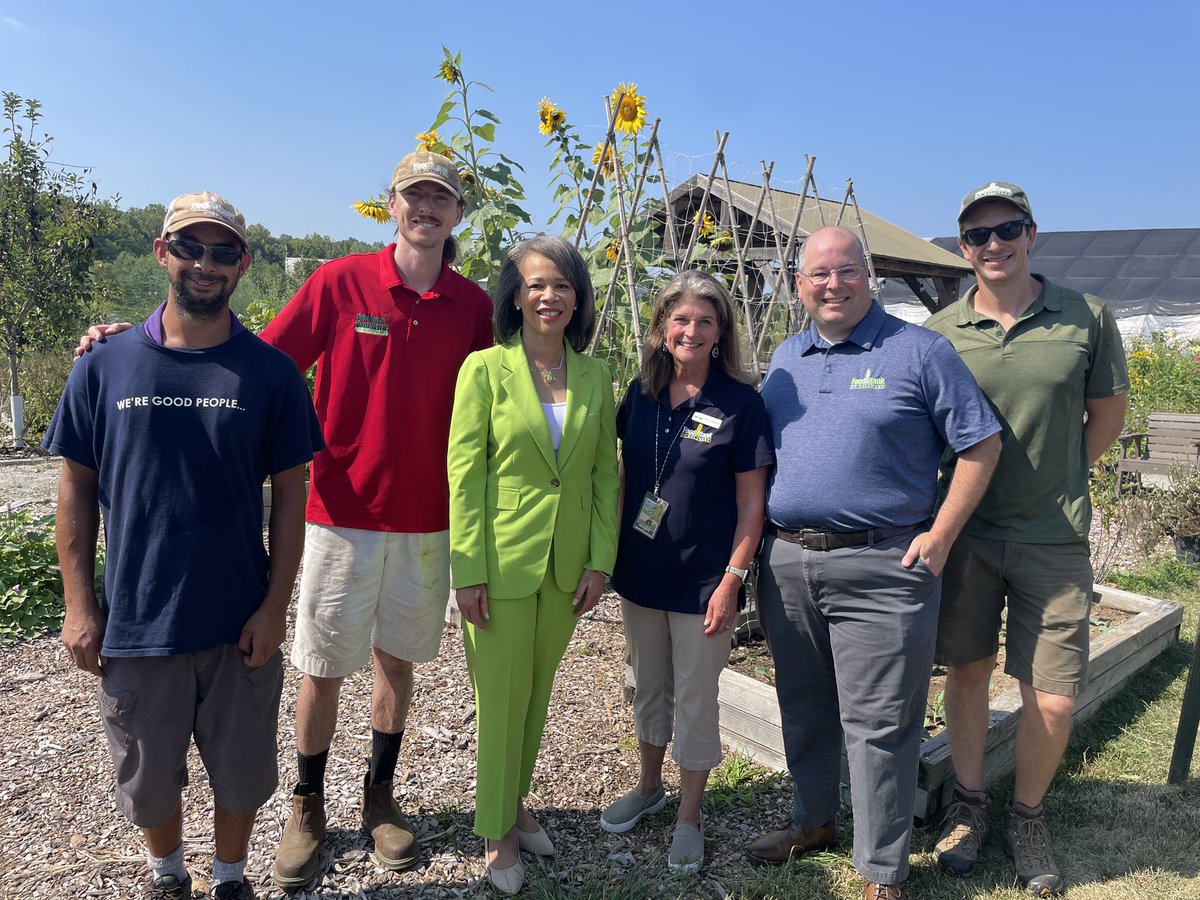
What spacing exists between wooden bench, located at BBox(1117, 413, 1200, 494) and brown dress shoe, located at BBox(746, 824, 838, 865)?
662 cm

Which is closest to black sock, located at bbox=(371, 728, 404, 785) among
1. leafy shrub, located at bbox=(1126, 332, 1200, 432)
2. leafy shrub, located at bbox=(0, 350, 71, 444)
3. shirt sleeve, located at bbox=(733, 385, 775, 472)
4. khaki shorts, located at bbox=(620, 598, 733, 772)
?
khaki shorts, located at bbox=(620, 598, 733, 772)

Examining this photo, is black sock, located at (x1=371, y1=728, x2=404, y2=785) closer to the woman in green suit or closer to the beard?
the woman in green suit

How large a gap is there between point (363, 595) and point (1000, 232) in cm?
236

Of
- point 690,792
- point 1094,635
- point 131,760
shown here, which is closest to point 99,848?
point 131,760

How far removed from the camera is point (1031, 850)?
2.71 meters

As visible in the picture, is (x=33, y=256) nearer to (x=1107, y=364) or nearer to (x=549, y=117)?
(x=549, y=117)

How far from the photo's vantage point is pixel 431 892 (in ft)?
8.30

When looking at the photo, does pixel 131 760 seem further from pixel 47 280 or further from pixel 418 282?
pixel 47 280

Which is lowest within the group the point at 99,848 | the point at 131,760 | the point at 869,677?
the point at 99,848

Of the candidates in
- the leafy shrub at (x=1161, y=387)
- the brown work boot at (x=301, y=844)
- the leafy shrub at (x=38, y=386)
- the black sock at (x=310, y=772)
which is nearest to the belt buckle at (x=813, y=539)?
the black sock at (x=310, y=772)

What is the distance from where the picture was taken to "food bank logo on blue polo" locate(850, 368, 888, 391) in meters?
2.36

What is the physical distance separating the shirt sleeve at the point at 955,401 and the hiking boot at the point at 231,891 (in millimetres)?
2472

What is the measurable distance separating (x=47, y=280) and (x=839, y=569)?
11.8 meters

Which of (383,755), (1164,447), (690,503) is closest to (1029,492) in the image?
(690,503)
